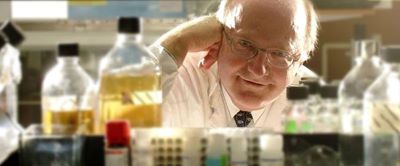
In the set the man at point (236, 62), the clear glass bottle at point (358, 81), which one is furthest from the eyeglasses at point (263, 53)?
the clear glass bottle at point (358, 81)

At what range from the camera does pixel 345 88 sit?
2.51ft

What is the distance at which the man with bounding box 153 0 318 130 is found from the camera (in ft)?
1.68

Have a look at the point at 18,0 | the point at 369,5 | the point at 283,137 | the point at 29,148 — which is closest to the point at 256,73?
the point at 283,137

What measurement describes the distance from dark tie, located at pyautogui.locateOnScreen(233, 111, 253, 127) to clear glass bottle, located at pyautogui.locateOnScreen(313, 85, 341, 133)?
114 millimetres

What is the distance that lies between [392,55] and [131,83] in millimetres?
331

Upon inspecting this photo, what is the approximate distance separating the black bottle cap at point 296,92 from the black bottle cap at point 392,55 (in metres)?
0.10

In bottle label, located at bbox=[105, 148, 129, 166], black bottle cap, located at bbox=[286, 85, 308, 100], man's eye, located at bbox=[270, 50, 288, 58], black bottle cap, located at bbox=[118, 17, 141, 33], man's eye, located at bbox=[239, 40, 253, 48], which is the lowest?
bottle label, located at bbox=[105, 148, 129, 166]

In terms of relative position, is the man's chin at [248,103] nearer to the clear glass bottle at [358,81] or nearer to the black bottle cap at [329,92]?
the clear glass bottle at [358,81]

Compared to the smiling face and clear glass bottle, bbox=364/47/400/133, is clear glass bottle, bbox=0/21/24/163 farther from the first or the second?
clear glass bottle, bbox=364/47/400/133

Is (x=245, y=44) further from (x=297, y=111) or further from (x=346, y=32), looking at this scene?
(x=346, y=32)

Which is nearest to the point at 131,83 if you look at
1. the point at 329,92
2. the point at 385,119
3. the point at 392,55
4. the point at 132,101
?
the point at 132,101

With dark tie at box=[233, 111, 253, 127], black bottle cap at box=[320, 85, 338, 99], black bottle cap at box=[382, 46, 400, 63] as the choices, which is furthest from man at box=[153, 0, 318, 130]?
black bottle cap at box=[320, 85, 338, 99]

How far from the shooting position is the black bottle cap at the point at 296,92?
0.60 metres

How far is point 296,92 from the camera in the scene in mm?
650
